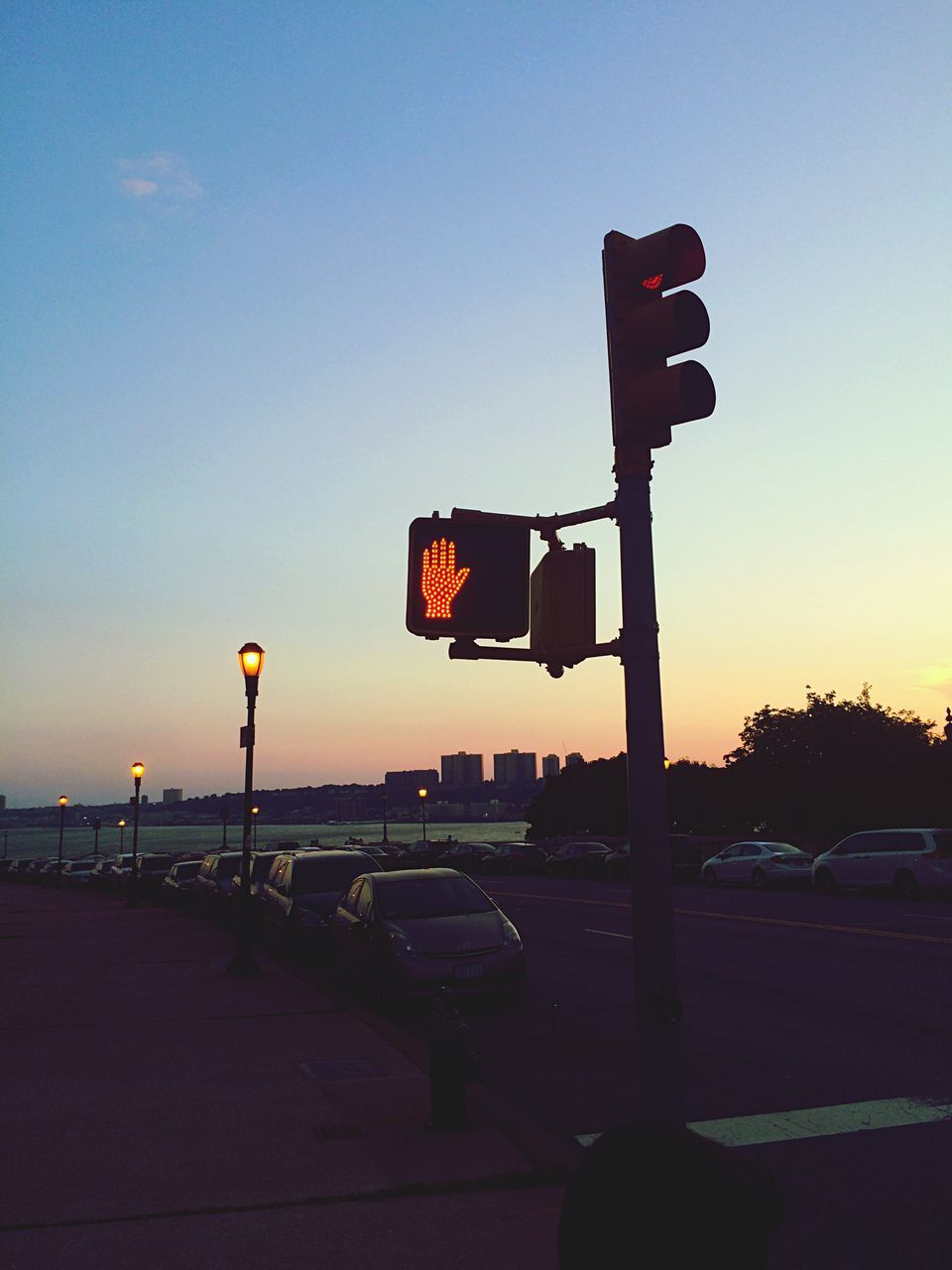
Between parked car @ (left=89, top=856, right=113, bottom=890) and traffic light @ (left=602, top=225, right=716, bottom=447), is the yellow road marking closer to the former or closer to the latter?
traffic light @ (left=602, top=225, right=716, bottom=447)

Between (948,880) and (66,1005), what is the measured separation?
21.2 m

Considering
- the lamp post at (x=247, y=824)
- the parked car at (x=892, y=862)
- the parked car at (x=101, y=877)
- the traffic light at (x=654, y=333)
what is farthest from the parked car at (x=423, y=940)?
the parked car at (x=101, y=877)

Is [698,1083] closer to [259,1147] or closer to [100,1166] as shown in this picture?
[259,1147]

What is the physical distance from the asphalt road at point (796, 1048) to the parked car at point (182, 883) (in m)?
14.8

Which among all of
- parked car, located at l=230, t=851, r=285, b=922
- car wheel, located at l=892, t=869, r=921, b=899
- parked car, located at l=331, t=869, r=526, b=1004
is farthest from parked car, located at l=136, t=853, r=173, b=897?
parked car, located at l=331, t=869, r=526, b=1004

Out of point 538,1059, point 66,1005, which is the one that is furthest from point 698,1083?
point 66,1005

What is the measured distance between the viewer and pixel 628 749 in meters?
4.39

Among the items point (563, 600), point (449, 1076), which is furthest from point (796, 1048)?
point (563, 600)

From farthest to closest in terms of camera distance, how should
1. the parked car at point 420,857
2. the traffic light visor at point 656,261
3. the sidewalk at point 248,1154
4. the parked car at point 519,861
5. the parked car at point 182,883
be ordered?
the parked car at point 420,857, the parked car at point 519,861, the parked car at point 182,883, the sidewalk at point 248,1154, the traffic light visor at point 656,261

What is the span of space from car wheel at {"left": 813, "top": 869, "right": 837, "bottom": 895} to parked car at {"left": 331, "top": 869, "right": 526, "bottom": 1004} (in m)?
18.9

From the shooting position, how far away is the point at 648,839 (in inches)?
167

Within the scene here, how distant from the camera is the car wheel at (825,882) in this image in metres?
29.6

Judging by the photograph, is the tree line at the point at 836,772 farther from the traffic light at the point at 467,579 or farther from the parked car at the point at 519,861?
the traffic light at the point at 467,579

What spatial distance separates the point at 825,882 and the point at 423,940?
822 inches
